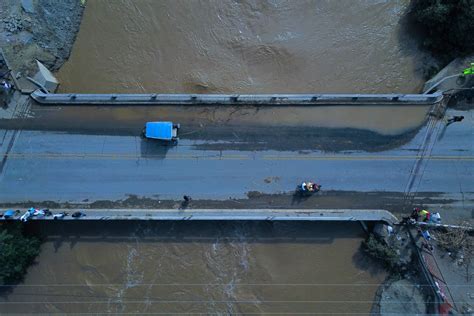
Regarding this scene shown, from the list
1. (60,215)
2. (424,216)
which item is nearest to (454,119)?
(424,216)

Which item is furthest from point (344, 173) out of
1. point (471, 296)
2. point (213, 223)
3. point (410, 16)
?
point (410, 16)

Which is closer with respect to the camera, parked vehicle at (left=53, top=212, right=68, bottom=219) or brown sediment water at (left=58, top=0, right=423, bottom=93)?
parked vehicle at (left=53, top=212, right=68, bottom=219)

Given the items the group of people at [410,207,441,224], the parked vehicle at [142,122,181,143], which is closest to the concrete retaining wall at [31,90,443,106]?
the parked vehicle at [142,122,181,143]

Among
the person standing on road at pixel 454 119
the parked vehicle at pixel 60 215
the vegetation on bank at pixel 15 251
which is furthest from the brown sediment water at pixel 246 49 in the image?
the vegetation on bank at pixel 15 251

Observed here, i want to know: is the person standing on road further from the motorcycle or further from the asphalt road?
the motorcycle

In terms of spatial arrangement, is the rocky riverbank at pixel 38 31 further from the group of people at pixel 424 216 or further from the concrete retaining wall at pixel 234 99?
the group of people at pixel 424 216

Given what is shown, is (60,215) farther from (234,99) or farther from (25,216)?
(234,99)

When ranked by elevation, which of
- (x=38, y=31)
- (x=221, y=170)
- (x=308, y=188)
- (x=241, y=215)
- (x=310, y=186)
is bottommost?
(x=241, y=215)
